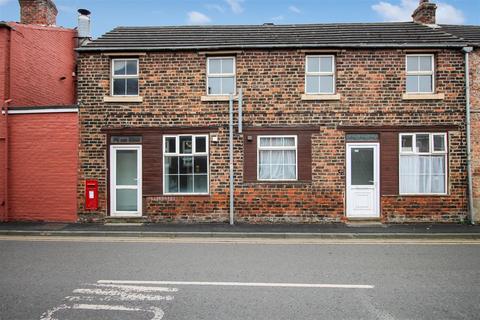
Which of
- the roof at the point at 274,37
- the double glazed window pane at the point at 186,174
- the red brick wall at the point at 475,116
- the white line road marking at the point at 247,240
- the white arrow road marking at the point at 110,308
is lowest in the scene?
the white line road marking at the point at 247,240

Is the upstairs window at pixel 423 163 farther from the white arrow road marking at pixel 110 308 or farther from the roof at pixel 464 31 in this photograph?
the white arrow road marking at pixel 110 308

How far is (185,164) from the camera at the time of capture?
13.4 m

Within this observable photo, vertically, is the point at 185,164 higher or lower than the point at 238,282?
higher

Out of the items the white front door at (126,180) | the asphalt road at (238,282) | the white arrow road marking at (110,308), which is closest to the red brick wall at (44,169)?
the white front door at (126,180)

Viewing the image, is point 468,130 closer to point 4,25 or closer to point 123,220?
point 123,220

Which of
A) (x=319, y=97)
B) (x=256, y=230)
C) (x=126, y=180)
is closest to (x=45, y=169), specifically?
(x=126, y=180)

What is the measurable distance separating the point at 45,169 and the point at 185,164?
443 centimetres

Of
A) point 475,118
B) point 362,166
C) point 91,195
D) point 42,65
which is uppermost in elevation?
point 42,65

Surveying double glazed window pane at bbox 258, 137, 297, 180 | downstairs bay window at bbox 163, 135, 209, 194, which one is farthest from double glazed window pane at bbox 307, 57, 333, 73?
downstairs bay window at bbox 163, 135, 209, 194

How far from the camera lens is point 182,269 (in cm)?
720

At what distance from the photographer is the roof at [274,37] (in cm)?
1308

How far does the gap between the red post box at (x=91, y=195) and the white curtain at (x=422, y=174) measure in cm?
956

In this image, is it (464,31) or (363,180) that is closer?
(363,180)

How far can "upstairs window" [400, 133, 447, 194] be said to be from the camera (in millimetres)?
13102
